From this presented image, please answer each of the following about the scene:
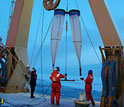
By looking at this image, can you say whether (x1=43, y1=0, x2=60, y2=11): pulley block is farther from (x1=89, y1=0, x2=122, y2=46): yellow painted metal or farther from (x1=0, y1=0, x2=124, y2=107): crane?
(x1=89, y1=0, x2=122, y2=46): yellow painted metal

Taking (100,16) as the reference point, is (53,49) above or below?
below

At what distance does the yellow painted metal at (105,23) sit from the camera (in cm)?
616

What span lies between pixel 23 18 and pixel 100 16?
5542 mm

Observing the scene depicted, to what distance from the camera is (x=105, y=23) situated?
6336mm

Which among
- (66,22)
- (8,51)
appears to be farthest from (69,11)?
(8,51)

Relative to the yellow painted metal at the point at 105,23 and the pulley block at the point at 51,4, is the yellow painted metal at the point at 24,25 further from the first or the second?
the yellow painted metal at the point at 105,23

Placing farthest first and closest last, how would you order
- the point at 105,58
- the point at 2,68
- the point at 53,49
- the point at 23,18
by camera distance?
the point at 23,18
the point at 2,68
the point at 53,49
the point at 105,58

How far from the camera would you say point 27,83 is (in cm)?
1002

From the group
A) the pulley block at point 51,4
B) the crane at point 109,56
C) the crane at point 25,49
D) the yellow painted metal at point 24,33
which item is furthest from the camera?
the yellow painted metal at point 24,33

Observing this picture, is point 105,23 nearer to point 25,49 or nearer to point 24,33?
point 24,33

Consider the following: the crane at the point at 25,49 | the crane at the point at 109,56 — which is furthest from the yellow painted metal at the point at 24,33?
the crane at the point at 109,56

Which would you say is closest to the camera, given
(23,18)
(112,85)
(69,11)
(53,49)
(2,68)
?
(112,85)

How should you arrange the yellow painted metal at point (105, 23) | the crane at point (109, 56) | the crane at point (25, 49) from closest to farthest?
the crane at point (109, 56), the crane at point (25, 49), the yellow painted metal at point (105, 23)

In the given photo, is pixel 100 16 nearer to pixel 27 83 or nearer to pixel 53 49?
pixel 53 49
